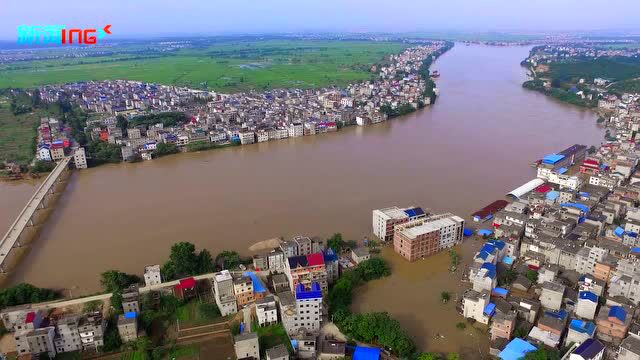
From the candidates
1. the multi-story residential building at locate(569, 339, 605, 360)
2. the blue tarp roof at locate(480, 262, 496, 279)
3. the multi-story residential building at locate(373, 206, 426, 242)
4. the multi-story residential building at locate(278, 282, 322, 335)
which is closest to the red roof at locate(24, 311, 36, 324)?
the multi-story residential building at locate(278, 282, 322, 335)

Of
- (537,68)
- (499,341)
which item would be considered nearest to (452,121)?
(499,341)

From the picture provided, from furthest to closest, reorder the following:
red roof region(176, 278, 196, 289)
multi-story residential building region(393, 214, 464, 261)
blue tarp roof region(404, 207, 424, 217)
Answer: blue tarp roof region(404, 207, 424, 217), multi-story residential building region(393, 214, 464, 261), red roof region(176, 278, 196, 289)

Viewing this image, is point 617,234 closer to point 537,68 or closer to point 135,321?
point 135,321

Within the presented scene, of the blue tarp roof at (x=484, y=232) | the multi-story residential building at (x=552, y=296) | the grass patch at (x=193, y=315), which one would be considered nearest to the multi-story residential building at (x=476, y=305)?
the multi-story residential building at (x=552, y=296)

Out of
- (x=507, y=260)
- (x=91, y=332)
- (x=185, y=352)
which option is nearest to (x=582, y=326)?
(x=507, y=260)

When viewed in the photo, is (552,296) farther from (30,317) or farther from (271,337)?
(30,317)

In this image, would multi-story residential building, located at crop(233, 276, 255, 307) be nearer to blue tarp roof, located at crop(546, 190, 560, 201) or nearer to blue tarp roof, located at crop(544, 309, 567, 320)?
blue tarp roof, located at crop(544, 309, 567, 320)
